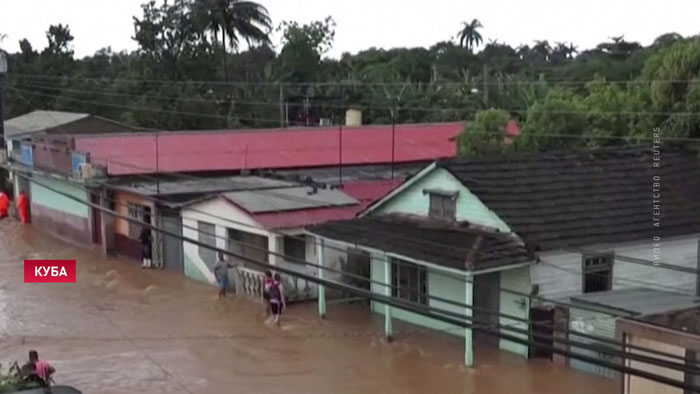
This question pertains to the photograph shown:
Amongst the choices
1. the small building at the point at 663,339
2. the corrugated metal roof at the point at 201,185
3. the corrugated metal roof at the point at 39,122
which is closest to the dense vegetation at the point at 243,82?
the corrugated metal roof at the point at 39,122

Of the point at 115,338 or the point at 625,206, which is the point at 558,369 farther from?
the point at 115,338

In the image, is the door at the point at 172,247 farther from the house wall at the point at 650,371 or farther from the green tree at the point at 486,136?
the house wall at the point at 650,371

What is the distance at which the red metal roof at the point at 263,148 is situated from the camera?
3300 centimetres

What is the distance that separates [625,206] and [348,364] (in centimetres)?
722

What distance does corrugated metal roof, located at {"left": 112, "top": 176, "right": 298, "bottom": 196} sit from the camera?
27748mm

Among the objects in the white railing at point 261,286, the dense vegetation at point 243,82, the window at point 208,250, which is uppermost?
the dense vegetation at point 243,82

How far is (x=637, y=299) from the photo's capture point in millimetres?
16484

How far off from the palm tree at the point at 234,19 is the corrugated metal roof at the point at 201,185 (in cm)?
2392

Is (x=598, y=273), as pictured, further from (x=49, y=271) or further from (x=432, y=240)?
(x=49, y=271)

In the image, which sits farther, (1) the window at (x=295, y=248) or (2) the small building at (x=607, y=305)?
(1) the window at (x=295, y=248)

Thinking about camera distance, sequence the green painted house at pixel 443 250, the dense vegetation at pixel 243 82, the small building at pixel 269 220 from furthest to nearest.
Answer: the dense vegetation at pixel 243 82
the small building at pixel 269 220
the green painted house at pixel 443 250

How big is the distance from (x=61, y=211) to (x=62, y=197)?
774 mm

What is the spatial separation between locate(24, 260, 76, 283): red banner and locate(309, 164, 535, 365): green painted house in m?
9.31

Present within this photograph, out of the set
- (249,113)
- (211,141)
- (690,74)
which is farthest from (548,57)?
(690,74)
